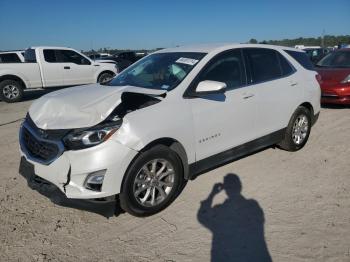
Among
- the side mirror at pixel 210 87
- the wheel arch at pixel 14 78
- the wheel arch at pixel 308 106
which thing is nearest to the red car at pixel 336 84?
the wheel arch at pixel 308 106

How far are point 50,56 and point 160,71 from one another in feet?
32.0

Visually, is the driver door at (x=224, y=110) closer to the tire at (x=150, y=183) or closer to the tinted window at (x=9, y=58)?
the tire at (x=150, y=183)

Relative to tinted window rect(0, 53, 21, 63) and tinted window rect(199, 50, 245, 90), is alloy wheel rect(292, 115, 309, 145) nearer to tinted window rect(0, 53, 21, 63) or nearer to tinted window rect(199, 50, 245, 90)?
tinted window rect(199, 50, 245, 90)

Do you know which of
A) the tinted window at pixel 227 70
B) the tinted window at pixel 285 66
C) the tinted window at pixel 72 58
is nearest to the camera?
the tinted window at pixel 227 70

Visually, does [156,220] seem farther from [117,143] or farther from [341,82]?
[341,82]

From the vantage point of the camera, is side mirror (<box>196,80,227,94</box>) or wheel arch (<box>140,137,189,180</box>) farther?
side mirror (<box>196,80,227,94</box>)

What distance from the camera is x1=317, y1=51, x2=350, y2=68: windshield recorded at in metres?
9.66

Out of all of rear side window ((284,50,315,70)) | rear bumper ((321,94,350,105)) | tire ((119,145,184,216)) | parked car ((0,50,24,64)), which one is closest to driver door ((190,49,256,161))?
tire ((119,145,184,216))

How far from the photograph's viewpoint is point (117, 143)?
3281mm

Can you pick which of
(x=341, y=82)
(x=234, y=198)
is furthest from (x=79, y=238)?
(x=341, y=82)

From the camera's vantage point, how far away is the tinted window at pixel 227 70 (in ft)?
14.0

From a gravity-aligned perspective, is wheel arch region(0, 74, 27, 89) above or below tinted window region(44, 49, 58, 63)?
below

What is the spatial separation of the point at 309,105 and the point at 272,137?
112 cm

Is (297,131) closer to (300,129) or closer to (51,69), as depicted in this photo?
(300,129)
